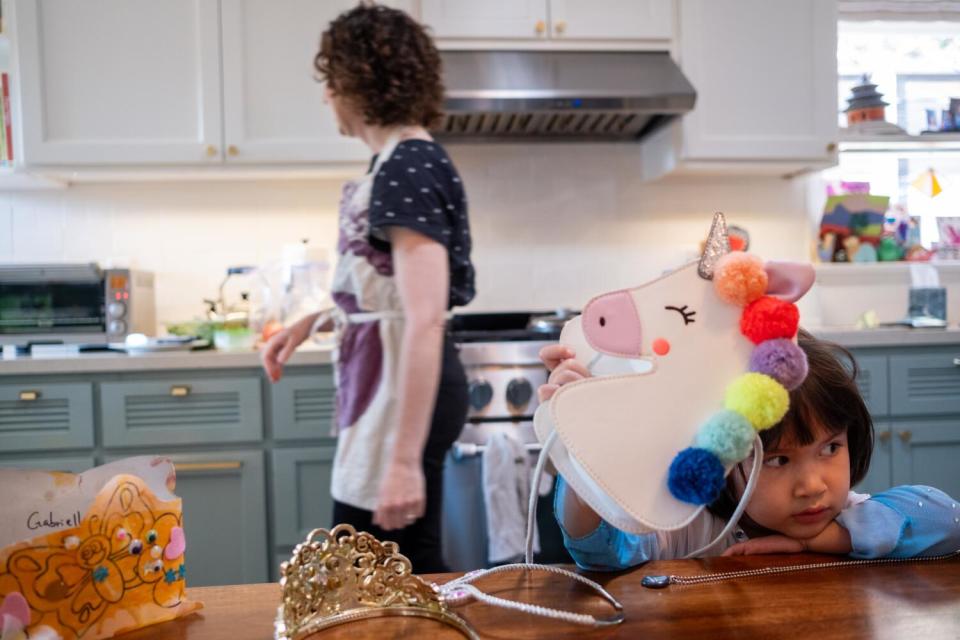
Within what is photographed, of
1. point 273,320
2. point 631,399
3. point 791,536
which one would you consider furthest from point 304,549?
point 273,320

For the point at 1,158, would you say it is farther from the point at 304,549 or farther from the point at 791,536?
the point at 791,536

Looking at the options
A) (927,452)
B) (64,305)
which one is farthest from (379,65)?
(927,452)

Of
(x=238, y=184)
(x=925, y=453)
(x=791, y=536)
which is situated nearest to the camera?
(x=791, y=536)

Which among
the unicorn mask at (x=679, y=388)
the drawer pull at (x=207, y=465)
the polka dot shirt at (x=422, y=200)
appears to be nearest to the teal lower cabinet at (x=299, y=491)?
the drawer pull at (x=207, y=465)

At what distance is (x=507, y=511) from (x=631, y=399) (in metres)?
1.48

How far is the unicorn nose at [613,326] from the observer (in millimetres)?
559

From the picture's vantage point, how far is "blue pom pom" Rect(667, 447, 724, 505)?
52 cm

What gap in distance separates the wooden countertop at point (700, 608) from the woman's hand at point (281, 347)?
2.20ft

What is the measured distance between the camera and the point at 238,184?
8.47 ft

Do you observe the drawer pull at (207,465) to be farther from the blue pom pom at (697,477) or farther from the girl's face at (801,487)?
the blue pom pom at (697,477)

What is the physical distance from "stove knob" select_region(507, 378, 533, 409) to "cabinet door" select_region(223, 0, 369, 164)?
889 millimetres

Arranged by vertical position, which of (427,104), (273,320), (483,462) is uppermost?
(427,104)

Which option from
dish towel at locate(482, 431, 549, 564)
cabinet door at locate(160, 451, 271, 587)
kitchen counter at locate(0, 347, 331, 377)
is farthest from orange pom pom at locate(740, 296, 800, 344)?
cabinet door at locate(160, 451, 271, 587)

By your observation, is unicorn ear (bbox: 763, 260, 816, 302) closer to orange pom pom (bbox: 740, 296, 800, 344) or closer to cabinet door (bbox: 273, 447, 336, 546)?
orange pom pom (bbox: 740, 296, 800, 344)
